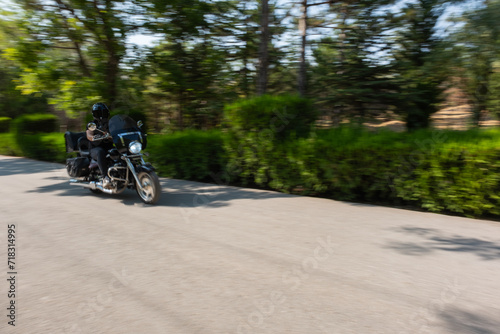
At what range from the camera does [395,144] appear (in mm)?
6578

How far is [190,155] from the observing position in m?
9.81

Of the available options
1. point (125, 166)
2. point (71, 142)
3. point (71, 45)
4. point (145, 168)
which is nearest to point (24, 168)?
point (71, 45)

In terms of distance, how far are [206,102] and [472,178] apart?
36.2 ft

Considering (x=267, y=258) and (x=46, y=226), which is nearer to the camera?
(x=267, y=258)

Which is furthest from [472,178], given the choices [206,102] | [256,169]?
[206,102]

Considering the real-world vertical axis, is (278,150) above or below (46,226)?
above

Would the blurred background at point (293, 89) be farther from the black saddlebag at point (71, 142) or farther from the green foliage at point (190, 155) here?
the black saddlebag at point (71, 142)

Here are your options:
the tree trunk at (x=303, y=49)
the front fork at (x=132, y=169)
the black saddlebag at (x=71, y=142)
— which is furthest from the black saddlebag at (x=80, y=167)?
the tree trunk at (x=303, y=49)

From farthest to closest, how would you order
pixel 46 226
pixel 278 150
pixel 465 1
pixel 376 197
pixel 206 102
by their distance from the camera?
1. pixel 206 102
2. pixel 465 1
3. pixel 278 150
4. pixel 376 197
5. pixel 46 226

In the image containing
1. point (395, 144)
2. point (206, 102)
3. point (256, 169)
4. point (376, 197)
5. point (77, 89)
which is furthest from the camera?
point (206, 102)

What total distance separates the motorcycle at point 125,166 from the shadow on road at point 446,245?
13.9 feet

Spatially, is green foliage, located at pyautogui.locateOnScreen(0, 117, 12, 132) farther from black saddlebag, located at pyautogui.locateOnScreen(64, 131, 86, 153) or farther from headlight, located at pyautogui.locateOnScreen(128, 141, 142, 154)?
headlight, located at pyautogui.locateOnScreen(128, 141, 142, 154)

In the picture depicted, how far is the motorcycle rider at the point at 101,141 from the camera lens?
734cm

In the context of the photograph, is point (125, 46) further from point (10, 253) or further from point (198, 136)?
point (10, 253)
